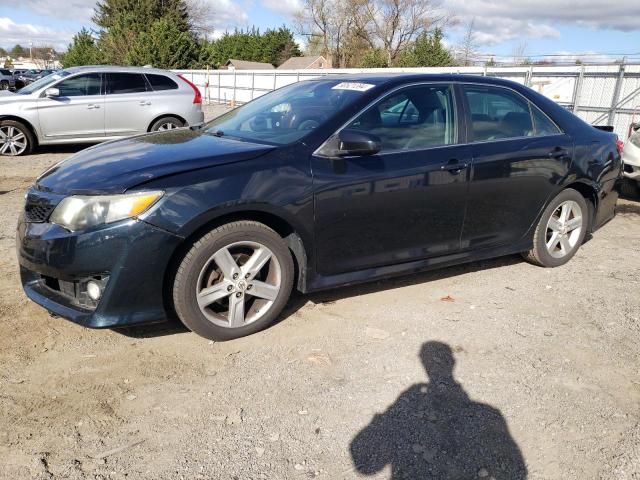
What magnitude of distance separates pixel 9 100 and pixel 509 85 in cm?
896

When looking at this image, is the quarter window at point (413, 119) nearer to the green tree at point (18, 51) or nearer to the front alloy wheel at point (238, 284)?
the front alloy wheel at point (238, 284)

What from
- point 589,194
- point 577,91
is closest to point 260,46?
point 577,91

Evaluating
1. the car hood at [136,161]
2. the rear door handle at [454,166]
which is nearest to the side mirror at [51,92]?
the car hood at [136,161]

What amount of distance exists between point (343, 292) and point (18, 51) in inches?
6363

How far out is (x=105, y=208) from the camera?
3168 millimetres

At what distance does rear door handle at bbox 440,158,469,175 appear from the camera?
4129 mm

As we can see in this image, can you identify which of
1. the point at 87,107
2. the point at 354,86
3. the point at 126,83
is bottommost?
the point at 87,107

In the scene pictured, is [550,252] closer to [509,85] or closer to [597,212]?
[597,212]

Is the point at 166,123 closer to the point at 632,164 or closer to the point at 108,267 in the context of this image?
the point at 632,164

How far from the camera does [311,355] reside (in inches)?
138

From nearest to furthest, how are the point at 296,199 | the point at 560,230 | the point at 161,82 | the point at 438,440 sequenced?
the point at 438,440
the point at 296,199
the point at 560,230
the point at 161,82

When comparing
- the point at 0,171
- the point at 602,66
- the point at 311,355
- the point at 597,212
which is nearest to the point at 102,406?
the point at 311,355

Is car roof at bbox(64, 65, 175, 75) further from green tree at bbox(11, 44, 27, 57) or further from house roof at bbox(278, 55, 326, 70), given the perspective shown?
green tree at bbox(11, 44, 27, 57)

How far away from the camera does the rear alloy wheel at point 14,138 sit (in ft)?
33.7
